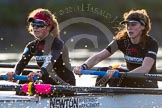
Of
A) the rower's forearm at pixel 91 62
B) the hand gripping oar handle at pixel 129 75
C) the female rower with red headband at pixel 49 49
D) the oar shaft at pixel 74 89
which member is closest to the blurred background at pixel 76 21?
the rower's forearm at pixel 91 62

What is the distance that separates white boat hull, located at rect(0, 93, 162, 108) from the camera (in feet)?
29.8

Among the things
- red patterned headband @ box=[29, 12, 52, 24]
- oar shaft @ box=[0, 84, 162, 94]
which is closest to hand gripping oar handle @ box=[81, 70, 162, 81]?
oar shaft @ box=[0, 84, 162, 94]

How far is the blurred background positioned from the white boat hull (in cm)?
1330

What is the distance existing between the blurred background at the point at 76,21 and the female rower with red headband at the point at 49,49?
13.1m

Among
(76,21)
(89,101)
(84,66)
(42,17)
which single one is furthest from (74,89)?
(76,21)

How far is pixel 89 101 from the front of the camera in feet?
31.7

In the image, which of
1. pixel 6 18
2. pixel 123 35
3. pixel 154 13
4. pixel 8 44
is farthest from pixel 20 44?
pixel 123 35

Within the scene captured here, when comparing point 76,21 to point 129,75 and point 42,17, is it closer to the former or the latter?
point 42,17

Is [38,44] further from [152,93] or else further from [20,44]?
[20,44]

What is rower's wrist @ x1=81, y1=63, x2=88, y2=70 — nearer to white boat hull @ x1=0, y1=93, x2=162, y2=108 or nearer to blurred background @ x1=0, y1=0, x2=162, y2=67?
white boat hull @ x1=0, y1=93, x2=162, y2=108

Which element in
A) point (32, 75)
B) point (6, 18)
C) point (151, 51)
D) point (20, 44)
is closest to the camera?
point (32, 75)

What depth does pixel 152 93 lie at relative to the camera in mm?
9992

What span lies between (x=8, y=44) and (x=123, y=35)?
63.7 ft

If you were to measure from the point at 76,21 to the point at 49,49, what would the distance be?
2067cm
